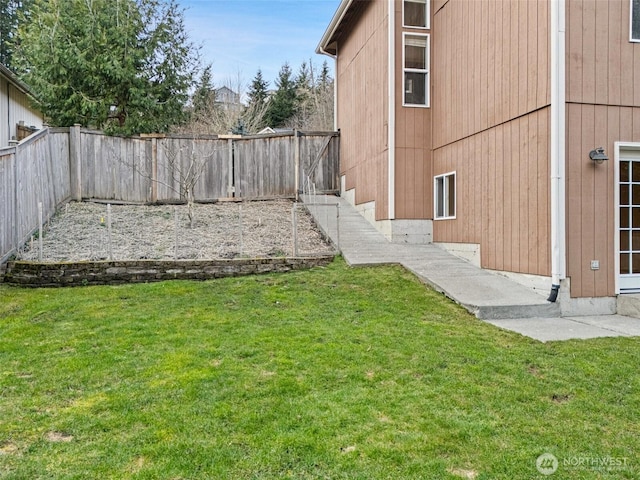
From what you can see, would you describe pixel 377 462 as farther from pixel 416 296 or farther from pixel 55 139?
pixel 55 139

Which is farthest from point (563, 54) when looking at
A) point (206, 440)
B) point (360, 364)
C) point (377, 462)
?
point (206, 440)

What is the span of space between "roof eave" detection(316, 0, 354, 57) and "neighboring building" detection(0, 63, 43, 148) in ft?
30.7

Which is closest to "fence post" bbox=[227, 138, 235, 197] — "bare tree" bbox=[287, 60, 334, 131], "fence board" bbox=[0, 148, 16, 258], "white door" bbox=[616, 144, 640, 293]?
"fence board" bbox=[0, 148, 16, 258]

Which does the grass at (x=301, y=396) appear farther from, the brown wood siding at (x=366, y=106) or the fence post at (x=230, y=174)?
the fence post at (x=230, y=174)

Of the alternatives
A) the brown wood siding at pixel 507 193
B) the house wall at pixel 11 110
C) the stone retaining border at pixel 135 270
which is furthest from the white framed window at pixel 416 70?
the house wall at pixel 11 110

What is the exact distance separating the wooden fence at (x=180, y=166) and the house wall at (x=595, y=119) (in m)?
7.72

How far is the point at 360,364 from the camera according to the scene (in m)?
3.94

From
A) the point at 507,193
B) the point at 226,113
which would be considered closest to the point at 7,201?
the point at 507,193

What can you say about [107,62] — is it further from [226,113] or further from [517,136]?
[226,113]

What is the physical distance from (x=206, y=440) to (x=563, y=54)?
6.43 m

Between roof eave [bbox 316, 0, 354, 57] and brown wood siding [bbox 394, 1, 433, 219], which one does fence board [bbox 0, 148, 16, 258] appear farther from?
roof eave [bbox 316, 0, 354, 57]

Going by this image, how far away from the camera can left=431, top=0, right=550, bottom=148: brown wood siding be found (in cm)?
652

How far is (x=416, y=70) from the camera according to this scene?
9852 mm

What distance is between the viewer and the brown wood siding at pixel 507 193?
639 centimetres
